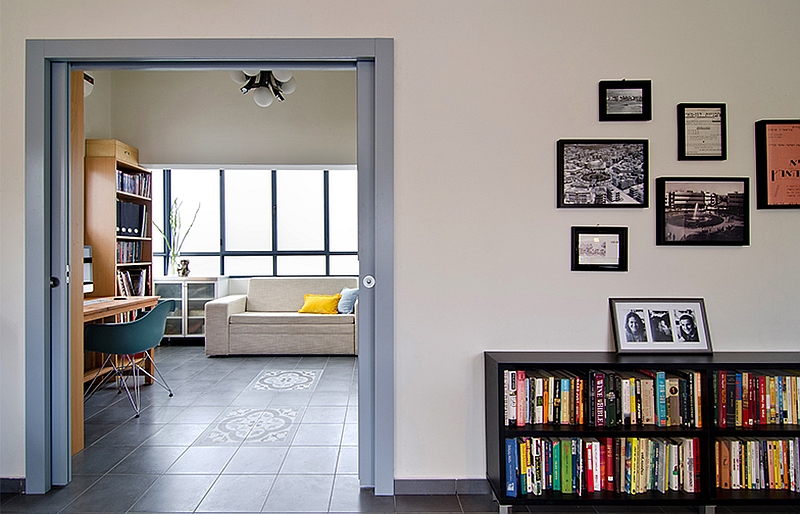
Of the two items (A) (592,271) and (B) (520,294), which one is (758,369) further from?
(B) (520,294)

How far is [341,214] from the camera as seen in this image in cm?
694

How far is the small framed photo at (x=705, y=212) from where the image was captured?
234cm

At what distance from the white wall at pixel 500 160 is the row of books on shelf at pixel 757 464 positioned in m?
0.46

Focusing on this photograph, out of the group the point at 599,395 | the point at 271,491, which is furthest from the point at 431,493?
the point at 599,395

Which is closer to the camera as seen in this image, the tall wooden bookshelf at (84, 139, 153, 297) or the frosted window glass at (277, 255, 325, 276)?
the tall wooden bookshelf at (84, 139, 153, 297)

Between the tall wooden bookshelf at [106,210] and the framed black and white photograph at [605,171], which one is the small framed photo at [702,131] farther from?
the tall wooden bookshelf at [106,210]

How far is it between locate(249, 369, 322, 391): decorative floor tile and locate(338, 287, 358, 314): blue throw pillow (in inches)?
41.7

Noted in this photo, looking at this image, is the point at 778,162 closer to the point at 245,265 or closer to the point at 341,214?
the point at 341,214

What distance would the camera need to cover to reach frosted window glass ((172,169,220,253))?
22.4 feet

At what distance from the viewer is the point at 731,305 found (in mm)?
2359

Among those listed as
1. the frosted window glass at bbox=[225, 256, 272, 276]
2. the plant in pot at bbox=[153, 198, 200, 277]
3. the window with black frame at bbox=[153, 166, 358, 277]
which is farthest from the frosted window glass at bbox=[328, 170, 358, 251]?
the plant in pot at bbox=[153, 198, 200, 277]

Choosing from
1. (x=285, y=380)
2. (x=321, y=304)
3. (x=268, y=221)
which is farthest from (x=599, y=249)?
(x=268, y=221)

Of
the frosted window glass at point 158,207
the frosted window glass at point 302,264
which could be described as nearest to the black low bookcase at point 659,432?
the frosted window glass at point 302,264

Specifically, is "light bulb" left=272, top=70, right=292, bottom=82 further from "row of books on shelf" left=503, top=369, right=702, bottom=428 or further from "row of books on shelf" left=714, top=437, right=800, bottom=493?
"row of books on shelf" left=714, top=437, right=800, bottom=493
